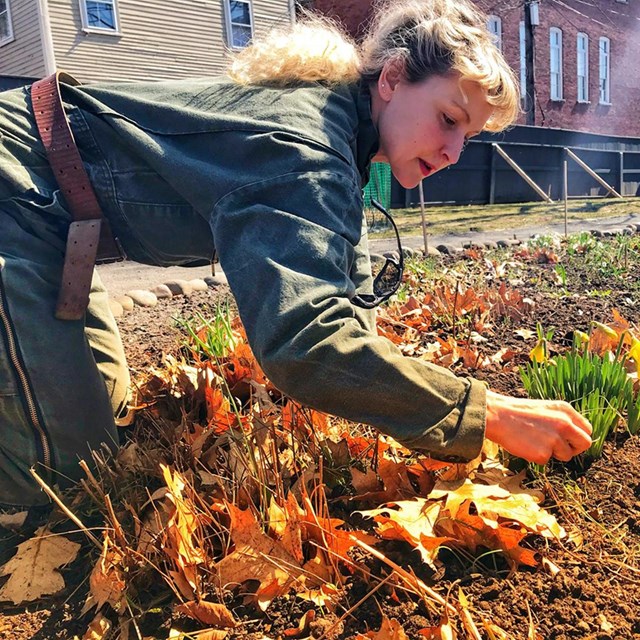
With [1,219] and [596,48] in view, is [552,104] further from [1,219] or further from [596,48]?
[1,219]

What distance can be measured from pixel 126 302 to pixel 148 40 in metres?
14.5

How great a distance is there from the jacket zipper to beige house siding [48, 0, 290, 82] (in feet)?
48.7

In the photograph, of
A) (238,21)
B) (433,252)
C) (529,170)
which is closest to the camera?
(433,252)

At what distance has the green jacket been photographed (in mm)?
1347

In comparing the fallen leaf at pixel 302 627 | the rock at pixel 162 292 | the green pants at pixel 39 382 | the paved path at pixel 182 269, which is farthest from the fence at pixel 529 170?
the fallen leaf at pixel 302 627

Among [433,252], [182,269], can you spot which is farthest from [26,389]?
[433,252]

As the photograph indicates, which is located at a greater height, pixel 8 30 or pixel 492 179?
pixel 8 30

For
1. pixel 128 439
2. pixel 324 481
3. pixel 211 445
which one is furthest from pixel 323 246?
pixel 128 439

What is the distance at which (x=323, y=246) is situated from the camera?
1.39 meters

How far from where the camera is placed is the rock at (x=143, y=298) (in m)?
4.43

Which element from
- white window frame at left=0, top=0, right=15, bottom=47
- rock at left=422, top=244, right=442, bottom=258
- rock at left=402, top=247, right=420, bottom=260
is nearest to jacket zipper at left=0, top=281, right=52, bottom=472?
rock at left=402, top=247, right=420, bottom=260

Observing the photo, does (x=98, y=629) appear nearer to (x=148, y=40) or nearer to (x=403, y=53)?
(x=403, y=53)

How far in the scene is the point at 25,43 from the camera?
15492mm

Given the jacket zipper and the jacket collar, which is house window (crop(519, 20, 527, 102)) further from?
the jacket zipper
